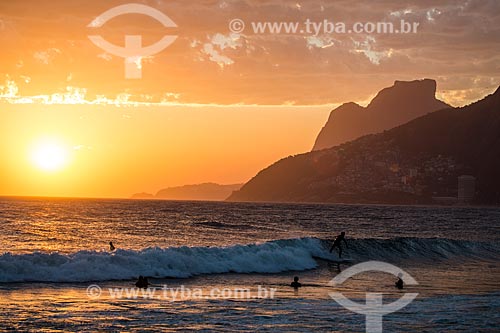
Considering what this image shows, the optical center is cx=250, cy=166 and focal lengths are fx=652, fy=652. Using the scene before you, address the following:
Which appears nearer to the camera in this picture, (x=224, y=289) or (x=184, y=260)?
(x=224, y=289)

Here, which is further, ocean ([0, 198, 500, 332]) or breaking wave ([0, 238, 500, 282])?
breaking wave ([0, 238, 500, 282])

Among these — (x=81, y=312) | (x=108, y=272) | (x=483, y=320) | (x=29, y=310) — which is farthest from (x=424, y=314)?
(x=108, y=272)

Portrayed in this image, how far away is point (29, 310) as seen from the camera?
22953 mm

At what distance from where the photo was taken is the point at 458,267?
1816 inches

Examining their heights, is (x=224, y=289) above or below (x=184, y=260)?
below

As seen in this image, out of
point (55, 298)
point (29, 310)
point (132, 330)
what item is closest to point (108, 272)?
point (55, 298)

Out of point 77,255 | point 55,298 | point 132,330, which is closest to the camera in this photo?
point 132,330

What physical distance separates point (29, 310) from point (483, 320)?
15946 millimetres

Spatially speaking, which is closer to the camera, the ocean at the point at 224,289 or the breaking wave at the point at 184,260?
the ocean at the point at 224,289

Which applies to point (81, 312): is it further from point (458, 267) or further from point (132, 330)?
point (458, 267)

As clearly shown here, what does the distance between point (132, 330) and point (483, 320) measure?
477 inches

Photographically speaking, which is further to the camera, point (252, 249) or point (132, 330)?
point (252, 249)

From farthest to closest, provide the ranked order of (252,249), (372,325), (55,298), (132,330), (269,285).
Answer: (252,249) < (269,285) < (55,298) < (372,325) < (132,330)

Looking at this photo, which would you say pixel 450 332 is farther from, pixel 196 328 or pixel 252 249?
pixel 252 249
